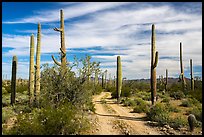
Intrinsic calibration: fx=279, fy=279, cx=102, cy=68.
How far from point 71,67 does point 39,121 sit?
15.4ft

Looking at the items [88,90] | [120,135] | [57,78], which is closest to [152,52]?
[88,90]

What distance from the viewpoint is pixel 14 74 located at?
20.0 meters

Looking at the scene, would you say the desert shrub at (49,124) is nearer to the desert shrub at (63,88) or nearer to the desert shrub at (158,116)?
the desert shrub at (63,88)

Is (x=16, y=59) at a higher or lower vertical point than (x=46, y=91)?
higher

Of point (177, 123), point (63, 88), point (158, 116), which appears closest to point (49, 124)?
point (63, 88)

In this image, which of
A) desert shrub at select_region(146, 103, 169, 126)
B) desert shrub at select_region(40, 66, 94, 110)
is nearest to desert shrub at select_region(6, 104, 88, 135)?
desert shrub at select_region(40, 66, 94, 110)

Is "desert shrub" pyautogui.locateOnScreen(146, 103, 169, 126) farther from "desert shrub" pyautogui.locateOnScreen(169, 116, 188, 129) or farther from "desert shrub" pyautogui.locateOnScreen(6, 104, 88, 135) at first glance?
"desert shrub" pyautogui.locateOnScreen(6, 104, 88, 135)

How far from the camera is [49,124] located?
923 centimetres

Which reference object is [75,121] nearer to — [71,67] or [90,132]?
[90,132]

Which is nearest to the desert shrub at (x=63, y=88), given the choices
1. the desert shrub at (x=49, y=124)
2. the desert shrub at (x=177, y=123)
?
the desert shrub at (x=49, y=124)

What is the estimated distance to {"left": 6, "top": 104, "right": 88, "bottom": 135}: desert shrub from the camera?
8531 mm

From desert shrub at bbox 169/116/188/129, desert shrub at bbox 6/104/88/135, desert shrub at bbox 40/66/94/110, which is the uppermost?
desert shrub at bbox 40/66/94/110

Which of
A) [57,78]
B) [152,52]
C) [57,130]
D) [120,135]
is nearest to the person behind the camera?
[57,130]

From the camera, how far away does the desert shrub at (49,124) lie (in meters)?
8.53
